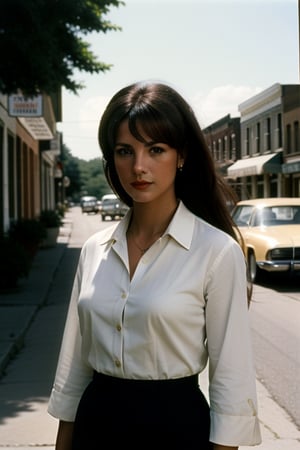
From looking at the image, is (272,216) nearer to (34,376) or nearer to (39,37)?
(39,37)

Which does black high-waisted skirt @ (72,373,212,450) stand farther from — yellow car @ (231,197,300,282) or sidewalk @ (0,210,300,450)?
yellow car @ (231,197,300,282)

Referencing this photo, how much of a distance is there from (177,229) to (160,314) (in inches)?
10.6

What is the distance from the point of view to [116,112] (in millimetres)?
2328

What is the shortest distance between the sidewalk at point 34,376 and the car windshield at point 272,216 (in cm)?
412

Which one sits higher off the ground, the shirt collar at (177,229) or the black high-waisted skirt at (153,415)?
the shirt collar at (177,229)

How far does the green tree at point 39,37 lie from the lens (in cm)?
1092

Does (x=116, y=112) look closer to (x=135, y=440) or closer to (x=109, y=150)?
(x=109, y=150)

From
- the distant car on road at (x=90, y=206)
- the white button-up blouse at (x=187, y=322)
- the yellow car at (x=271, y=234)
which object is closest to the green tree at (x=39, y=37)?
the yellow car at (x=271, y=234)

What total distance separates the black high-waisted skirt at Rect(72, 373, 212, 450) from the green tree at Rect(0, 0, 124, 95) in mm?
9058

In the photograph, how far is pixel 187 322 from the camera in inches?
86.6

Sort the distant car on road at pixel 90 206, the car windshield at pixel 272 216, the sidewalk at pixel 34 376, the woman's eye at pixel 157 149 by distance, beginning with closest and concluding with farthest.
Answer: the woman's eye at pixel 157 149
the sidewalk at pixel 34 376
the car windshield at pixel 272 216
the distant car on road at pixel 90 206

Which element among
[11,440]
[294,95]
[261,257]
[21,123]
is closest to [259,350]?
[11,440]

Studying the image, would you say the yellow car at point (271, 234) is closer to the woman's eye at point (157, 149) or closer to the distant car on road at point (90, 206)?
the woman's eye at point (157, 149)

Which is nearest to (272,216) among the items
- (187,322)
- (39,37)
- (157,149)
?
(39,37)
